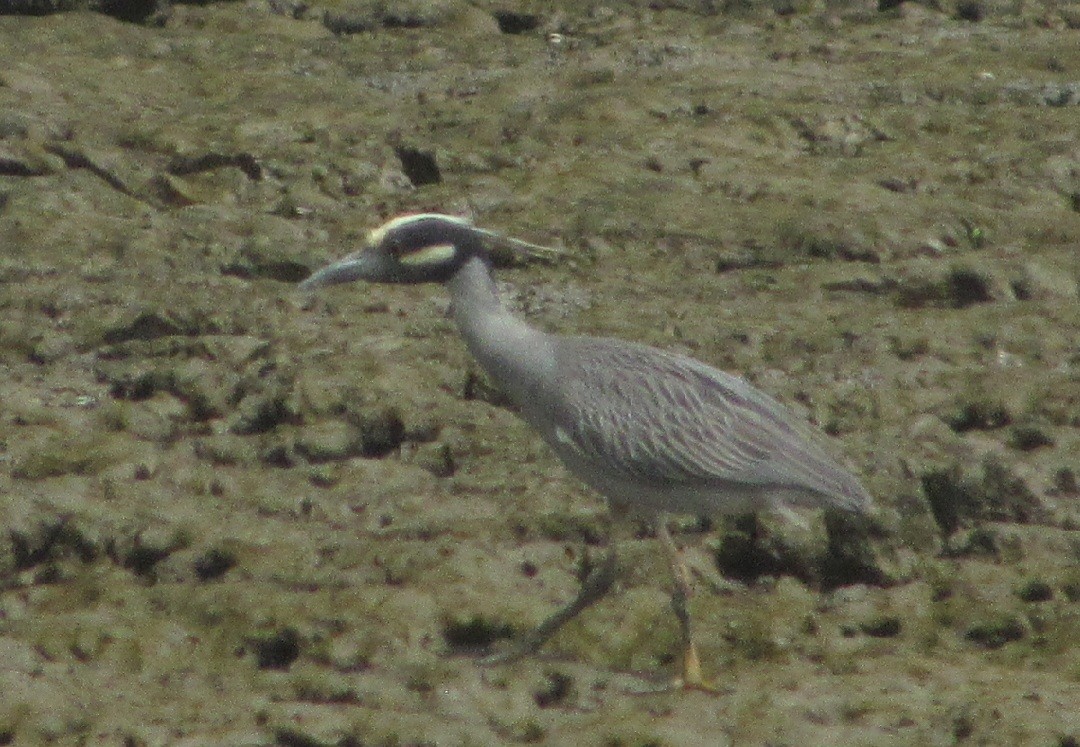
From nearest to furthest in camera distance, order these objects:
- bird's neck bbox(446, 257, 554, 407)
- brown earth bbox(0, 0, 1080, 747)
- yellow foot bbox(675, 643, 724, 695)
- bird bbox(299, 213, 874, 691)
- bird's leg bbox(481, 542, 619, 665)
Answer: yellow foot bbox(675, 643, 724, 695) < brown earth bbox(0, 0, 1080, 747) < bird's leg bbox(481, 542, 619, 665) < bird bbox(299, 213, 874, 691) < bird's neck bbox(446, 257, 554, 407)

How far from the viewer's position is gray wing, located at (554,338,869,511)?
20.5 feet

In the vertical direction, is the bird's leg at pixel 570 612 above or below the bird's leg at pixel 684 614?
below

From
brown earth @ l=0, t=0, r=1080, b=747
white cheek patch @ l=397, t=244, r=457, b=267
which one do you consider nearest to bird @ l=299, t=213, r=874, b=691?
white cheek patch @ l=397, t=244, r=457, b=267

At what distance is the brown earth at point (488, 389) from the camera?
5930 mm

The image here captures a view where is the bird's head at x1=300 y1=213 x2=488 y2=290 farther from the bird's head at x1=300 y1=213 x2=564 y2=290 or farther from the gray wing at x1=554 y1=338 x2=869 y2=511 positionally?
the gray wing at x1=554 y1=338 x2=869 y2=511

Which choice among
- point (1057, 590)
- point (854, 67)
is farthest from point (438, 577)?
point (854, 67)

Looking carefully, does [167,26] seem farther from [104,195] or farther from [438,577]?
[438,577]

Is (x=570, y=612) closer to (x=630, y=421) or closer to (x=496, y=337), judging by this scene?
(x=630, y=421)

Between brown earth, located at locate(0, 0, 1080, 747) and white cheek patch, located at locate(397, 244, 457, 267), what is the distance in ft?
2.86

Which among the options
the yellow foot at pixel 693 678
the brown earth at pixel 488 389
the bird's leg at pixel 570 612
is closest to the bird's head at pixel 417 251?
the brown earth at pixel 488 389

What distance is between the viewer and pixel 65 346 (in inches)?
339

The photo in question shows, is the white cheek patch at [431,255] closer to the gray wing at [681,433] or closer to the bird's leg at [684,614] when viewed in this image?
the gray wing at [681,433]

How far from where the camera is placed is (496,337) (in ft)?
21.6

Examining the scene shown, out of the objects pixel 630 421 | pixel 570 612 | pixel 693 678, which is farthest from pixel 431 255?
pixel 693 678
